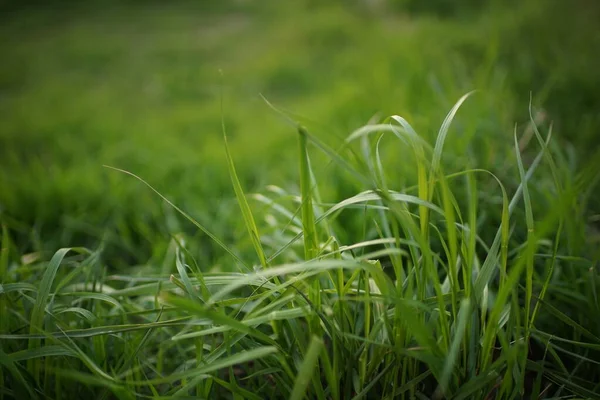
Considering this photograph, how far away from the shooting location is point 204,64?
11.5 ft

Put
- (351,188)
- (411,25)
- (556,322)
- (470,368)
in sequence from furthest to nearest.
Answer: (411,25) < (351,188) < (556,322) < (470,368)

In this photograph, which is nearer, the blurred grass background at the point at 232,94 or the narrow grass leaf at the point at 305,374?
the narrow grass leaf at the point at 305,374

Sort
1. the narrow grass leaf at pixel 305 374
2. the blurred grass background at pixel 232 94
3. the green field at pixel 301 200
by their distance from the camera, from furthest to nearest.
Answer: the blurred grass background at pixel 232 94 < the green field at pixel 301 200 < the narrow grass leaf at pixel 305 374

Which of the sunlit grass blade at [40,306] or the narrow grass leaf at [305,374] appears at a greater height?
the narrow grass leaf at [305,374]

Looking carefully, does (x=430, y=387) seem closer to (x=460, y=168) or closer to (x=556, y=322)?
(x=556, y=322)

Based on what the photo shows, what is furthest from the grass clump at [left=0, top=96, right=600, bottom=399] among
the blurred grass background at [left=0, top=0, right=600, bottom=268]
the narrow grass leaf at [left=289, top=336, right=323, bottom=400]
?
the blurred grass background at [left=0, top=0, right=600, bottom=268]

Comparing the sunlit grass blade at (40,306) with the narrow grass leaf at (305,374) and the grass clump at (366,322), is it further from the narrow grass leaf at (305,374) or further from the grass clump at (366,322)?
the narrow grass leaf at (305,374)

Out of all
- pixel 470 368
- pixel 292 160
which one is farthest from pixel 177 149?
pixel 470 368

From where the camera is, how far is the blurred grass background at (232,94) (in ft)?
5.17

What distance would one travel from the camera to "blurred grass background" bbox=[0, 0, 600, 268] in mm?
1576

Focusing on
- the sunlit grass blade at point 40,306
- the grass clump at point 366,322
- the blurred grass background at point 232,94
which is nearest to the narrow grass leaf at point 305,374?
the grass clump at point 366,322

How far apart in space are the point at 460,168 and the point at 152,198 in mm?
1151

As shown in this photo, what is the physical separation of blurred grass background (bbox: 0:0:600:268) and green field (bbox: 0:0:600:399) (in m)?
0.02

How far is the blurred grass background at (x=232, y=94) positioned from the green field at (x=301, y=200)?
17mm
